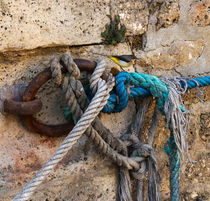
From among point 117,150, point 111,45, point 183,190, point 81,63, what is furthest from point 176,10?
point 183,190

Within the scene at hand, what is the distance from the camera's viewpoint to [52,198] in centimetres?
88

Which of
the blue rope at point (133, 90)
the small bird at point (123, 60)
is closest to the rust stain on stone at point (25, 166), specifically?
the blue rope at point (133, 90)

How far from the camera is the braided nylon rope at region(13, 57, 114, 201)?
64 centimetres

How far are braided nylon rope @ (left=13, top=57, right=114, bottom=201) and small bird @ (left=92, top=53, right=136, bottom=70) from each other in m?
→ 0.18

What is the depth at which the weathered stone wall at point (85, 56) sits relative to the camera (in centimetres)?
82

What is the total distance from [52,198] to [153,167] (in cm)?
35

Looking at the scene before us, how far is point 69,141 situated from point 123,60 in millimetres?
400

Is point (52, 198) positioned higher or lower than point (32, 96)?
lower

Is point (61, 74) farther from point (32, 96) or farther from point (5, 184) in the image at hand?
point (5, 184)

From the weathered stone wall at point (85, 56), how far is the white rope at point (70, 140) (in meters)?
0.19

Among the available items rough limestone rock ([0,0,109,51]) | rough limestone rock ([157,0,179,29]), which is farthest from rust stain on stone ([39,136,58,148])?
rough limestone rock ([157,0,179,29])

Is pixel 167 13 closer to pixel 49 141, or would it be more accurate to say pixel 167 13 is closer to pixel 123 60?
pixel 123 60

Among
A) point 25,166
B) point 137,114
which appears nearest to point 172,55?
point 137,114

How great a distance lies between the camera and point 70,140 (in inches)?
27.7
